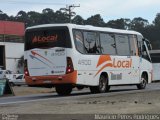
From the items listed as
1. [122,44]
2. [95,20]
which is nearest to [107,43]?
[122,44]

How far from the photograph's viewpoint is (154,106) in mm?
17828

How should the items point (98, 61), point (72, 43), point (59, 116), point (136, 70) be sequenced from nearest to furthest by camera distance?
point (59, 116) < point (72, 43) < point (98, 61) < point (136, 70)

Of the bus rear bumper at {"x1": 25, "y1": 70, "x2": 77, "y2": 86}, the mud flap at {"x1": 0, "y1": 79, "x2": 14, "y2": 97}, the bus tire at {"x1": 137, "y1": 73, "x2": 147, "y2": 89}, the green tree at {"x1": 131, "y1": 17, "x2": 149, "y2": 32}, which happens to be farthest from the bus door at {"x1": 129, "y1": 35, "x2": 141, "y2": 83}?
the green tree at {"x1": 131, "y1": 17, "x2": 149, "y2": 32}

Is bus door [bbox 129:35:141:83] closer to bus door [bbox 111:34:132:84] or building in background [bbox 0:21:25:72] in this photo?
bus door [bbox 111:34:132:84]

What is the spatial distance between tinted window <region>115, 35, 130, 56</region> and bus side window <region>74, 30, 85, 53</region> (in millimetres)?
3517

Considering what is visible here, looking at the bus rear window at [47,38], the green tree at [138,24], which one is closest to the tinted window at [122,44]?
the bus rear window at [47,38]

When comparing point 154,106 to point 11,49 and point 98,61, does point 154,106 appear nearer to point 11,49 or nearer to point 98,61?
point 98,61

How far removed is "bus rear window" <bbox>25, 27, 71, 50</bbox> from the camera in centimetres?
2536

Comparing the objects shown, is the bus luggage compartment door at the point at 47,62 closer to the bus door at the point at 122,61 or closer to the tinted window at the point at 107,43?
the tinted window at the point at 107,43

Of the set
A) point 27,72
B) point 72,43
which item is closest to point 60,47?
point 72,43

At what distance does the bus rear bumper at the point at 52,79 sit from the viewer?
82.5 ft

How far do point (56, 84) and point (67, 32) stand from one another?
2.49 meters

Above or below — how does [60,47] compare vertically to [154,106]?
above

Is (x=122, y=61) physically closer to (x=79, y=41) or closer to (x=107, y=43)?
(x=107, y=43)
